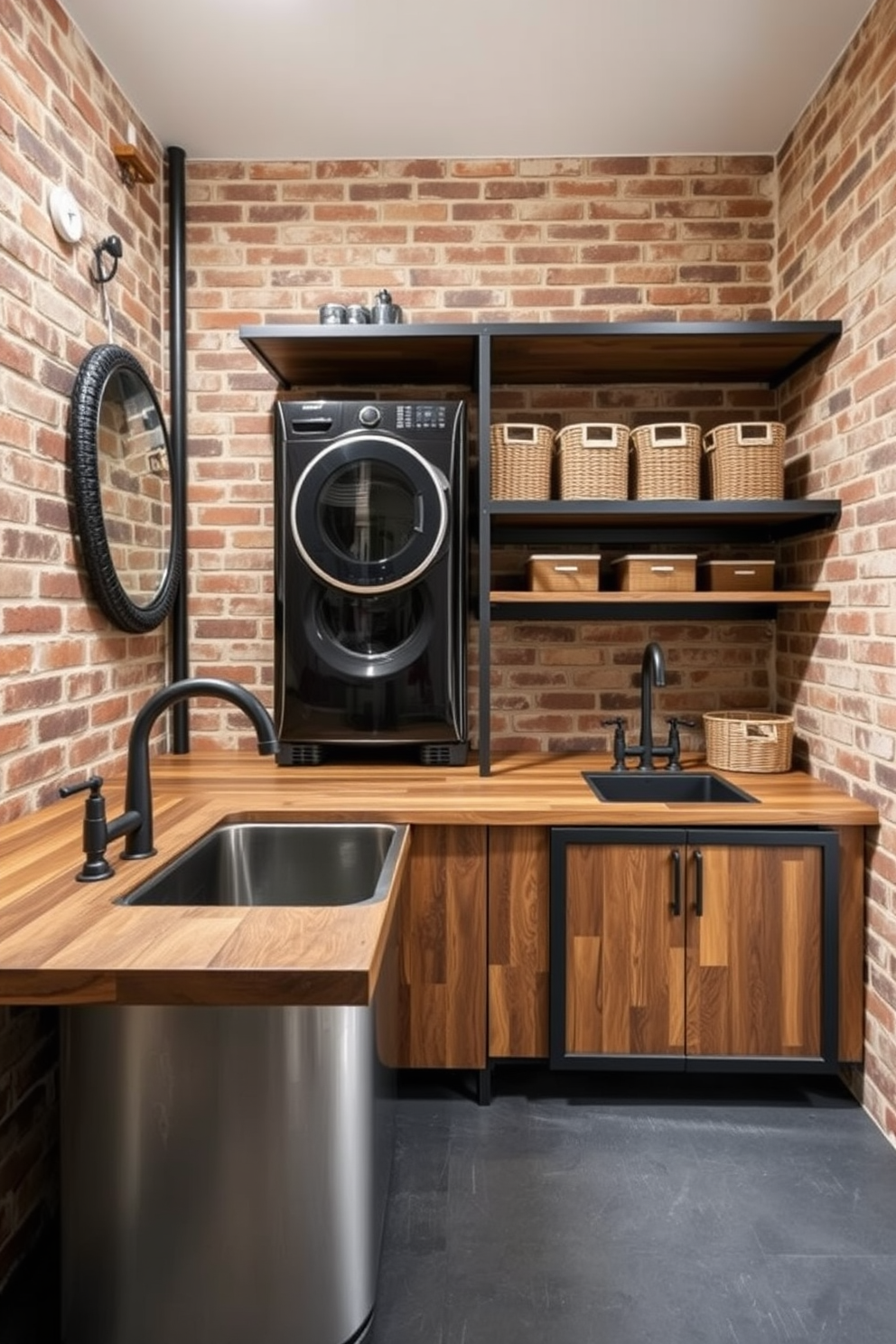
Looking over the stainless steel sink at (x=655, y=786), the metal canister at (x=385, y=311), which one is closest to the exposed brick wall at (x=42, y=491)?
the metal canister at (x=385, y=311)

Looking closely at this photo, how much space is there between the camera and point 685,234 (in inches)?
110

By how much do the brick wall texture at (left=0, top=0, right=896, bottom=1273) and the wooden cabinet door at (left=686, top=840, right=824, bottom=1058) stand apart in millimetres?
335

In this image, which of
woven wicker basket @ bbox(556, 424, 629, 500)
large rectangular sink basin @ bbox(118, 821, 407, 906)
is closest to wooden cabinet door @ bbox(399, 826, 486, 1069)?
large rectangular sink basin @ bbox(118, 821, 407, 906)

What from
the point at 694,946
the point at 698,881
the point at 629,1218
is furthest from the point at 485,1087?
the point at 698,881

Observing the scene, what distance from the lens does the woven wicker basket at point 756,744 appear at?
251 centimetres

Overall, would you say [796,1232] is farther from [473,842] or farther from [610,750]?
[610,750]

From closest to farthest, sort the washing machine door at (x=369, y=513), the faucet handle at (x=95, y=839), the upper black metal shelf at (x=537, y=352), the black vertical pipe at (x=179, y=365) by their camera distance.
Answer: the faucet handle at (x=95, y=839) < the upper black metal shelf at (x=537, y=352) < the washing machine door at (x=369, y=513) < the black vertical pipe at (x=179, y=365)

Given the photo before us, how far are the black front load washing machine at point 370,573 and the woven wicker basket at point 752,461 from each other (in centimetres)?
75

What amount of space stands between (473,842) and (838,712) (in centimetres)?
106

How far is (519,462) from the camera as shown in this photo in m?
2.44

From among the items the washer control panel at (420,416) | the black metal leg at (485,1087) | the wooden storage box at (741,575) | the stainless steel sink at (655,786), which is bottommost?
the black metal leg at (485,1087)

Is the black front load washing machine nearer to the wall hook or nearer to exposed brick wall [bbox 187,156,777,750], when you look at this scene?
exposed brick wall [bbox 187,156,777,750]

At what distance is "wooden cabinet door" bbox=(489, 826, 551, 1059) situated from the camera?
2.14 meters

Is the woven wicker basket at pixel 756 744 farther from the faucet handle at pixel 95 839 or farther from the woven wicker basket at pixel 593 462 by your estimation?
the faucet handle at pixel 95 839
